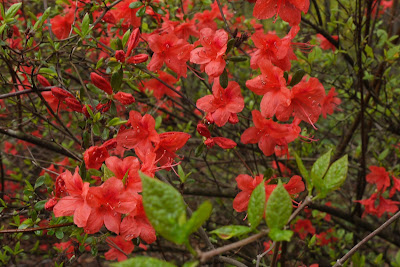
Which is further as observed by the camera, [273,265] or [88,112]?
[88,112]

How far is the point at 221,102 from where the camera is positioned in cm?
148

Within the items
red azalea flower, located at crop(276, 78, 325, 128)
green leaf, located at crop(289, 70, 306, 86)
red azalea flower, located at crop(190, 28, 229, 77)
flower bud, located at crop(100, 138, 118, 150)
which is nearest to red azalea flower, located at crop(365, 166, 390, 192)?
red azalea flower, located at crop(276, 78, 325, 128)

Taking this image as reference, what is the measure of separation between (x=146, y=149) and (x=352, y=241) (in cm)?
225

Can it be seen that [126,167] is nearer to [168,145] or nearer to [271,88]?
[168,145]

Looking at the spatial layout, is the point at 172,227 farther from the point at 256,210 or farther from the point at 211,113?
the point at 211,113

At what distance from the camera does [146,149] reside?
54.8 inches

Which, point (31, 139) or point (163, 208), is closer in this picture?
point (163, 208)

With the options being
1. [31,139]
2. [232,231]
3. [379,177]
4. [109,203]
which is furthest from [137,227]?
[379,177]

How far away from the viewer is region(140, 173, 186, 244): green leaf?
0.58m

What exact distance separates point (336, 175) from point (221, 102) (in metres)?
0.79

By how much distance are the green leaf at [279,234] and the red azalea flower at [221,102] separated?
2.70 feet

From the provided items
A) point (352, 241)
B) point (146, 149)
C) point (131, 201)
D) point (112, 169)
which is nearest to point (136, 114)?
point (146, 149)

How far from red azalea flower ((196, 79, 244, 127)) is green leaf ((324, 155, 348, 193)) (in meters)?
0.73

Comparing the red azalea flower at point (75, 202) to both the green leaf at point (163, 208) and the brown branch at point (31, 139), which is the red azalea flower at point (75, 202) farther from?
the brown branch at point (31, 139)
